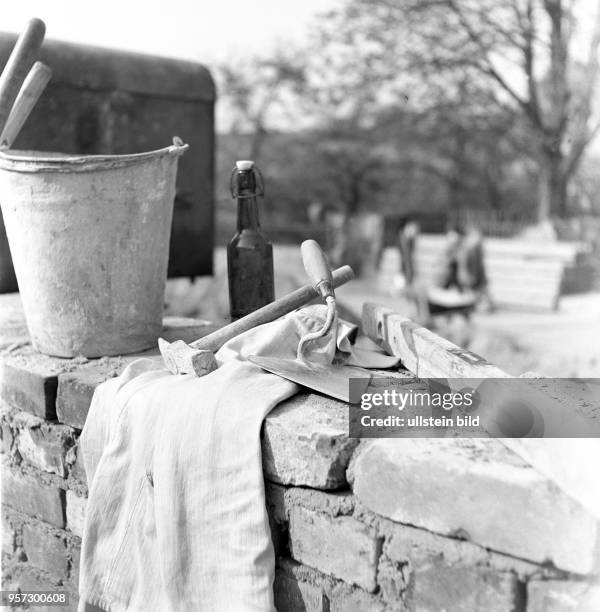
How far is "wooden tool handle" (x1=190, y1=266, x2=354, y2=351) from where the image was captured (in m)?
1.90

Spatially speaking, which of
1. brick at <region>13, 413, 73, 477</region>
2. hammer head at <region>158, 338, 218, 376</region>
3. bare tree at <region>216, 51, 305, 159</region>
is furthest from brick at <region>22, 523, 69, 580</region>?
bare tree at <region>216, 51, 305, 159</region>

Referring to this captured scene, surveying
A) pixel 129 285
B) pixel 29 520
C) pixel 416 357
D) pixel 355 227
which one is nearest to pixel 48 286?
pixel 129 285

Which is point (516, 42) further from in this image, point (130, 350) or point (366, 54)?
point (130, 350)

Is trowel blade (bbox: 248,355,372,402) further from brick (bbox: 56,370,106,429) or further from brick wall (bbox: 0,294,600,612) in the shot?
brick (bbox: 56,370,106,429)

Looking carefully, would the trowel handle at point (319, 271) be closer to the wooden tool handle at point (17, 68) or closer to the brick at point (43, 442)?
the brick at point (43, 442)

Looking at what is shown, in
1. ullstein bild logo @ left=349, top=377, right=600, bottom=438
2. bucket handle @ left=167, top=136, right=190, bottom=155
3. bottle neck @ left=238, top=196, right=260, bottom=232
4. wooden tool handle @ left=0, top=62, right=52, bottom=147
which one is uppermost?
wooden tool handle @ left=0, top=62, right=52, bottom=147

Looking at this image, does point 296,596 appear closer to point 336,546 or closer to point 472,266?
point 336,546

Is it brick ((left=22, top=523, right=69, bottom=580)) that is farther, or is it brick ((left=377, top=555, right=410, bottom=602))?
brick ((left=22, top=523, right=69, bottom=580))

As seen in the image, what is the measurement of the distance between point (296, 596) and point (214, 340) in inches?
27.1

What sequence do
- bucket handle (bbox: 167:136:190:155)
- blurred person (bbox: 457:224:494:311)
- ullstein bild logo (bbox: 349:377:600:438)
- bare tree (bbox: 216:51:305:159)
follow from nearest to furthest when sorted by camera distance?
ullstein bild logo (bbox: 349:377:600:438) < bucket handle (bbox: 167:136:190:155) < blurred person (bbox: 457:224:494:311) < bare tree (bbox: 216:51:305:159)

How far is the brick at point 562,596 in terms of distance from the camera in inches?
44.5

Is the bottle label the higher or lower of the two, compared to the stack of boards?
higher

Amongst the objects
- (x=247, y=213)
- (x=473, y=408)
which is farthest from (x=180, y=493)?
(x=247, y=213)

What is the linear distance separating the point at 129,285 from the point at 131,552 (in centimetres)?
85
